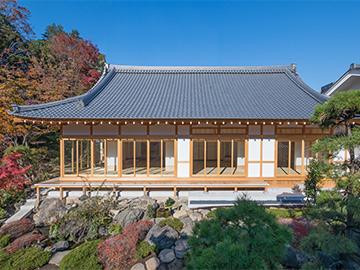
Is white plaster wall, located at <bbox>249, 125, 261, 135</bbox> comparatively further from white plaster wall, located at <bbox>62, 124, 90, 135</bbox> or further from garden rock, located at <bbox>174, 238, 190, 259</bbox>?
white plaster wall, located at <bbox>62, 124, 90, 135</bbox>

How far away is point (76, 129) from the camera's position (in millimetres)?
7809

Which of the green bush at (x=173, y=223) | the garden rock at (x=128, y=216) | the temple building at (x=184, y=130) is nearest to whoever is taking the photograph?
the green bush at (x=173, y=223)

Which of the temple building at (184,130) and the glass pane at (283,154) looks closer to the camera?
the temple building at (184,130)

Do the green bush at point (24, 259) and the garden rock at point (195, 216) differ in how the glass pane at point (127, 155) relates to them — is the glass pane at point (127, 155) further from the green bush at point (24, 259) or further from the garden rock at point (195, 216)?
the green bush at point (24, 259)

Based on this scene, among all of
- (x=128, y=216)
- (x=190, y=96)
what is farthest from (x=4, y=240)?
(x=190, y=96)

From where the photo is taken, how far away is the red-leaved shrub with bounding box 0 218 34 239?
19.3 feet

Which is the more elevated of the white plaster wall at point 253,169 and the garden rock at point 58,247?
the white plaster wall at point 253,169

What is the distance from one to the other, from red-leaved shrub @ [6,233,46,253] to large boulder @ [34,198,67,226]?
2.79 ft

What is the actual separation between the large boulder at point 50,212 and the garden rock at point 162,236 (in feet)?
13.1

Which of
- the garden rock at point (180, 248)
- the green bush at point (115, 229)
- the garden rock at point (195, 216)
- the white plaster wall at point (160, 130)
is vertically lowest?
the green bush at point (115, 229)

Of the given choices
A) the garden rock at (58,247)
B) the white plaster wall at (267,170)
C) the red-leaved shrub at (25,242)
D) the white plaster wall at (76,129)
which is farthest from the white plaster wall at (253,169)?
the red-leaved shrub at (25,242)

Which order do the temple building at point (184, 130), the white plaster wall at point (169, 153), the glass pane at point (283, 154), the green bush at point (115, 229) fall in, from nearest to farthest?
the green bush at point (115, 229), the temple building at point (184, 130), the white plaster wall at point (169, 153), the glass pane at point (283, 154)

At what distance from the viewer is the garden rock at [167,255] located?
455cm

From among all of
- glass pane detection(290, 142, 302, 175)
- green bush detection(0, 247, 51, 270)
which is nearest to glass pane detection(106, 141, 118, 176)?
green bush detection(0, 247, 51, 270)
